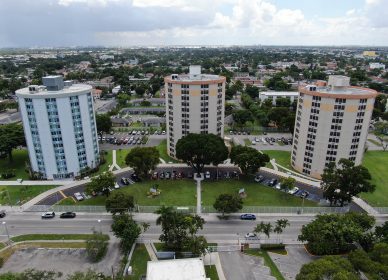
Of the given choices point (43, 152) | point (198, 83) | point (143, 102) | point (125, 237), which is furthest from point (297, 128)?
point (143, 102)

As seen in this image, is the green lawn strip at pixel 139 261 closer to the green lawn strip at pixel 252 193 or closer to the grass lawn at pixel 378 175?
the green lawn strip at pixel 252 193

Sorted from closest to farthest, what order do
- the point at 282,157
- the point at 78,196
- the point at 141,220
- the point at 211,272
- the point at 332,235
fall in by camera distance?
1. the point at 211,272
2. the point at 332,235
3. the point at 141,220
4. the point at 78,196
5. the point at 282,157

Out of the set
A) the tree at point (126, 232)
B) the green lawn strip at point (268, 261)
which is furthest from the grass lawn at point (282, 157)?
the tree at point (126, 232)

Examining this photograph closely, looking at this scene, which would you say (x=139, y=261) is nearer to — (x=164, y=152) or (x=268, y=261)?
(x=268, y=261)

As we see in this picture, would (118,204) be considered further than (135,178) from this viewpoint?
No

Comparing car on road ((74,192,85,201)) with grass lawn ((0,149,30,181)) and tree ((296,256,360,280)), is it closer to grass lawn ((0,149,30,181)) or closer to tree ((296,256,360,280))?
grass lawn ((0,149,30,181))

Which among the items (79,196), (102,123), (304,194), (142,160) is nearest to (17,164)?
(102,123)
